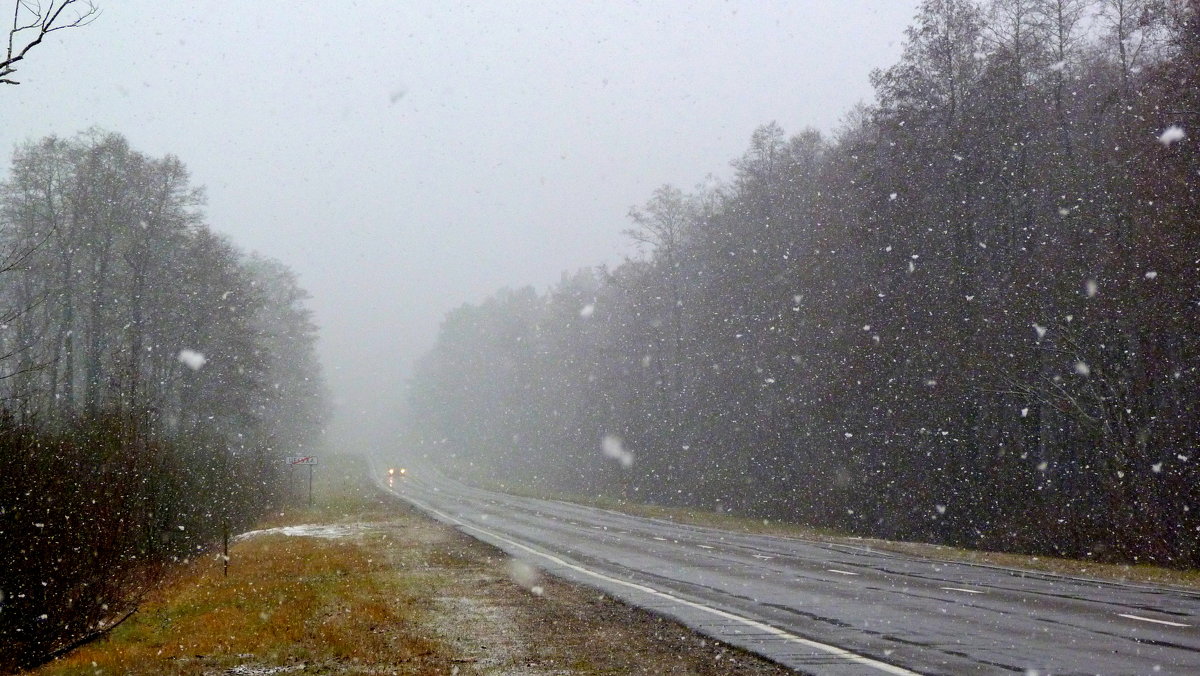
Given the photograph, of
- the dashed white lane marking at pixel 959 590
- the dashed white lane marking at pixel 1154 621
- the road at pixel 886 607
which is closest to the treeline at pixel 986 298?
the road at pixel 886 607

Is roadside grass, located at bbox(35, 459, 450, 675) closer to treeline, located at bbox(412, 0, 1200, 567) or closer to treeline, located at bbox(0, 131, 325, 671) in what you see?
treeline, located at bbox(0, 131, 325, 671)

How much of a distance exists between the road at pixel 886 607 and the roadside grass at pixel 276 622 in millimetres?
3493

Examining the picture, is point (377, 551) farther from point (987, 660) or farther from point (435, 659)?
point (987, 660)

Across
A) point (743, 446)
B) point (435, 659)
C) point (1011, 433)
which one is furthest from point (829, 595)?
point (743, 446)

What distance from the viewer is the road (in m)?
8.47

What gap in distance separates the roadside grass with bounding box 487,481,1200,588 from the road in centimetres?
81

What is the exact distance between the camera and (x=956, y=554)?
19688 millimetres

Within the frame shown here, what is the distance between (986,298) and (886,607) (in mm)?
15764

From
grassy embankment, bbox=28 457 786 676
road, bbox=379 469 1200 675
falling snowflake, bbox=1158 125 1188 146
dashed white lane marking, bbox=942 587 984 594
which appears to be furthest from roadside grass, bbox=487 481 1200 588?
falling snowflake, bbox=1158 125 1188 146

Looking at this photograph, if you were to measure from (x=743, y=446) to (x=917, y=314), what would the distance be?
14.9 m

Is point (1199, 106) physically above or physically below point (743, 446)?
above

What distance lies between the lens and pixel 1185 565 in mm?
16719

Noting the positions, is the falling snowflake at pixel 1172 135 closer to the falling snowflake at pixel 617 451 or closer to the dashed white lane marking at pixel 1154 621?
the dashed white lane marking at pixel 1154 621

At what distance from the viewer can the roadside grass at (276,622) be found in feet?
31.1
